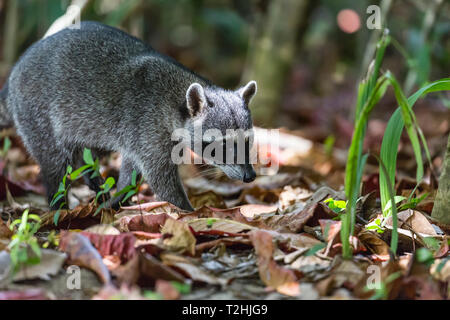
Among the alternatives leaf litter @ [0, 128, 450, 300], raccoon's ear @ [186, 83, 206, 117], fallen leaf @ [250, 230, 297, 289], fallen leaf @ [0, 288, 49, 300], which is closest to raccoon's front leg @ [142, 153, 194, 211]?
raccoon's ear @ [186, 83, 206, 117]

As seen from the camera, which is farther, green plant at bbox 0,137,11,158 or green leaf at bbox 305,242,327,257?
green plant at bbox 0,137,11,158

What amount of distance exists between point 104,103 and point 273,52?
13.5 ft

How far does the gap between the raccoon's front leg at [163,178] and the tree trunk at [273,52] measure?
364 centimetres

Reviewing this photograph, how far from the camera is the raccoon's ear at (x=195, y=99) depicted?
16.6 ft

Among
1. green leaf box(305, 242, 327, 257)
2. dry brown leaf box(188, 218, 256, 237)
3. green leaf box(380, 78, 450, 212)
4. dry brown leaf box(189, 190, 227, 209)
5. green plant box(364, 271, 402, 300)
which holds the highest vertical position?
green leaf box(380, 78, 450, 212)

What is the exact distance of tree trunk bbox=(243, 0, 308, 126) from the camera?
877 cm

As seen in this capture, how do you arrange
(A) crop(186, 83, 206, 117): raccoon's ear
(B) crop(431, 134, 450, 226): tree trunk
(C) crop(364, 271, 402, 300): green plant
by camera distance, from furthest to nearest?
(A) crop(186, 83, 206, 117): raccoon's ear, (B) crop(431, 134, 450, 226): tree trunk, (C) crop(364, 271, 402, 300): green plant

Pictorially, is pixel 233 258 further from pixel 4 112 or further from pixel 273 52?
pixel 273 52

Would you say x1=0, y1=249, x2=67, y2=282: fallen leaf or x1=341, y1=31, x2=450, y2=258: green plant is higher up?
x1=341, y1=31, x2=450, y2=258: green plant

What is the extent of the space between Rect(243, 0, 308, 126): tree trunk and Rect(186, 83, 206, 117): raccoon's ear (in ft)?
12.0

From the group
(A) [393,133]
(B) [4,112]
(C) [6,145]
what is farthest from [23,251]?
(B) [4,112]

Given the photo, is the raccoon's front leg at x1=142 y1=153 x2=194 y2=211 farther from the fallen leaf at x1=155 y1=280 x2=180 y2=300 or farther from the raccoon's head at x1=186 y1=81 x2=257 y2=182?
the fallen leaf at x1=155 y1=280 x2=180 y2=300

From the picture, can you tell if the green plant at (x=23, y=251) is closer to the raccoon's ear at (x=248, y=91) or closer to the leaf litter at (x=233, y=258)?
the leaf litter at (x=233, y=258)
